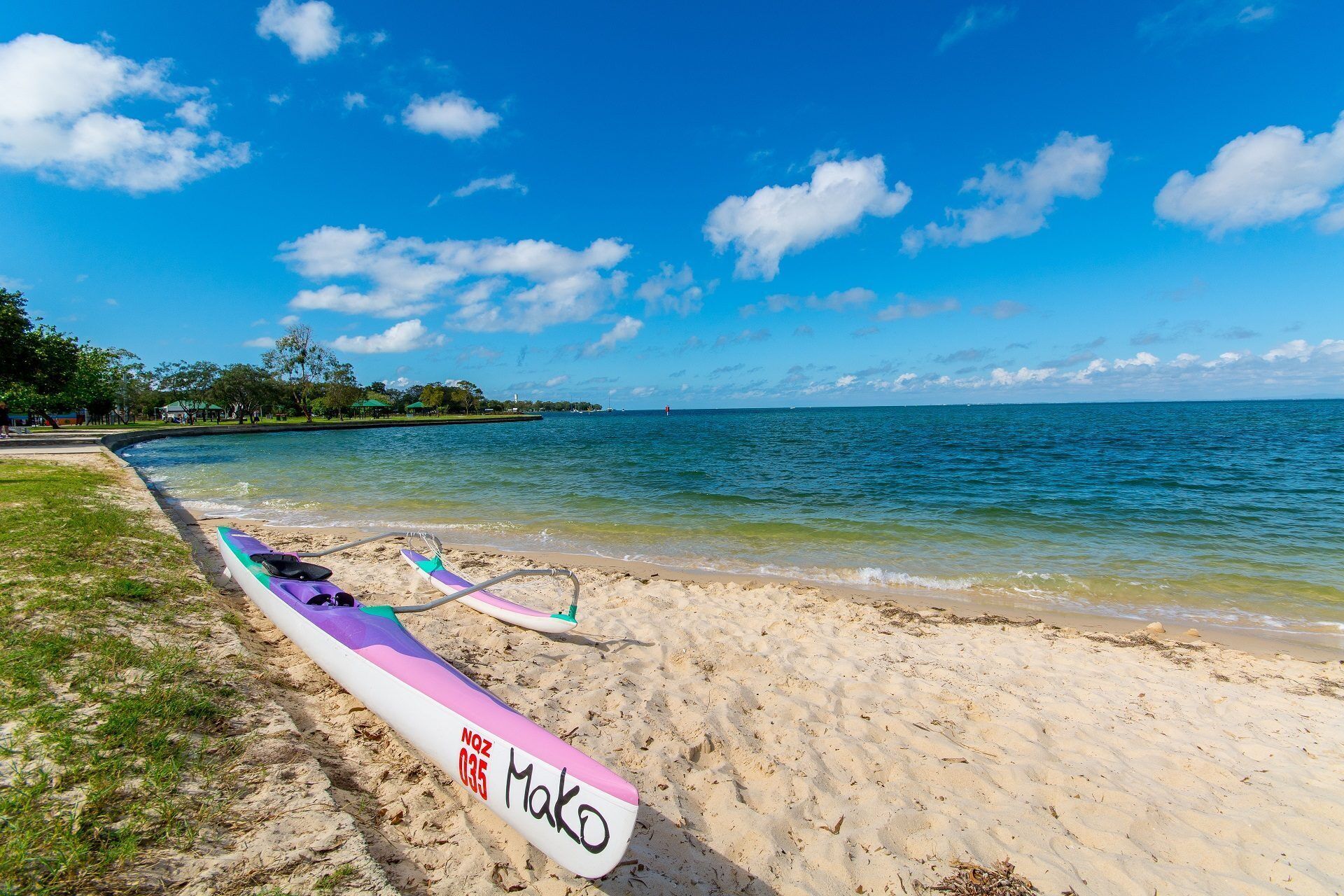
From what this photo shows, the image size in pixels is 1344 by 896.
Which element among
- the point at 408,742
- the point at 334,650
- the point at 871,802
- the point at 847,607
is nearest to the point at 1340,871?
the point at 871,802

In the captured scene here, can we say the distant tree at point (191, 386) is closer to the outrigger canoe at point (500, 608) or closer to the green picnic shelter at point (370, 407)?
the green picnic shelter at point (370, 407)

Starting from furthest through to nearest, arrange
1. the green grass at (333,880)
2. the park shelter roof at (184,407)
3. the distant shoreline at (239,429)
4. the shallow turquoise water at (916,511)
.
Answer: the park shelter roof at (184,407), the distant shoreline at (239,429), the shallow turquoise water at (916,511), the green grass at (333,880)

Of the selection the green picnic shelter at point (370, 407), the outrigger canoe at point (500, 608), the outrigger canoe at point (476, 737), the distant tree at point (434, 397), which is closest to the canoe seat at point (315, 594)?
the outrigger canoe at point (476, 737)

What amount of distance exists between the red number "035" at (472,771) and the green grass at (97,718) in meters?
1.13

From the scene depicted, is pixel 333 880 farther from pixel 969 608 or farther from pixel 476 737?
pixel 969 608

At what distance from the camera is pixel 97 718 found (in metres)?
3.13

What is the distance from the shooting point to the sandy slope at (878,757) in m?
2.95

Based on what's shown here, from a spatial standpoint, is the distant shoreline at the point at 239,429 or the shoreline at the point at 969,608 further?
the distant shoreline at the point at 239,429

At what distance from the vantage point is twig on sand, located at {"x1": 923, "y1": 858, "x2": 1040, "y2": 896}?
2816 millimetres

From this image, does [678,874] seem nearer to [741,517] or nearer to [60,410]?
[741,517]

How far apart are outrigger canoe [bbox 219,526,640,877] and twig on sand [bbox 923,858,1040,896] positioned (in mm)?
1843

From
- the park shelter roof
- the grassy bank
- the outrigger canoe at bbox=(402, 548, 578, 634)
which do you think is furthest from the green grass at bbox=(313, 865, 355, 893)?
the park shelter roof

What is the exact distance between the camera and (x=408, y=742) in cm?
361

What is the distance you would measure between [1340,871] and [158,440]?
61993 millimetres
